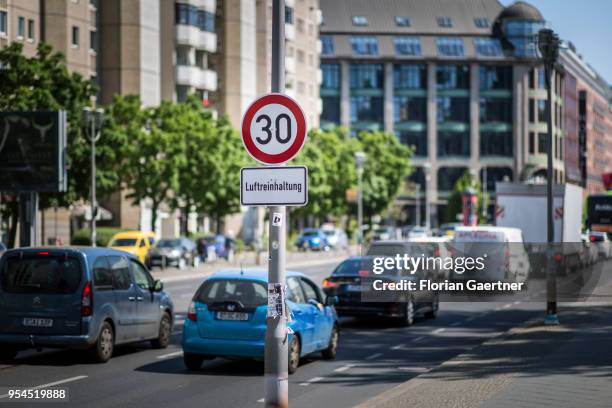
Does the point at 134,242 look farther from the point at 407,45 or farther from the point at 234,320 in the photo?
the point at 407,45

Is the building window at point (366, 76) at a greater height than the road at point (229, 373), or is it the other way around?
the building window at point (366, 76)

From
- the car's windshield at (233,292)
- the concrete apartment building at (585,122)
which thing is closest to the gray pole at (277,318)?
the car's windshield at (233,292)

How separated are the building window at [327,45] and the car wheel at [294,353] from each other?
11251 cm

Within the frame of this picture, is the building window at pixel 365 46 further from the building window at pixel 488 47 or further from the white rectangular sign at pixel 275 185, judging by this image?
the white rectangular sign at pixel 275 185

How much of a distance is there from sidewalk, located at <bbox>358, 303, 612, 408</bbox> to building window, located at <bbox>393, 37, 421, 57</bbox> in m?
108

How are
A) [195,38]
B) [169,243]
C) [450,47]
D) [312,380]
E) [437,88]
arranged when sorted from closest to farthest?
[312,380], [169,243], [195,38], [450,47], [437,88]

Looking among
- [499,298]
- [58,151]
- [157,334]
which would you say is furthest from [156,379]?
[58,151]

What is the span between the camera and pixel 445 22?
5084 inches

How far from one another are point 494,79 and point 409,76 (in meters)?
9.67

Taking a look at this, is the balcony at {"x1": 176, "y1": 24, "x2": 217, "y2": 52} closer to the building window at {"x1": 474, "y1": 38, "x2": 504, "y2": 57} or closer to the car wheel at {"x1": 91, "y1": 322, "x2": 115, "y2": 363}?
the building window at {"x1": 474, "y1": 38, "x2": 504, "y2": 57}

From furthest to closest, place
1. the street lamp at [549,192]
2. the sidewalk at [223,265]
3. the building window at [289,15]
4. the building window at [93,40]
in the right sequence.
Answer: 1. the building window at [289,15]
2. the building window at [93,40]
3. the sidewalk at [223,265]
4. the street lamp at [549,192]

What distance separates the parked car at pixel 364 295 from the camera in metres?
24.9

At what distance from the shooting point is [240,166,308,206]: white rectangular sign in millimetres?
9914

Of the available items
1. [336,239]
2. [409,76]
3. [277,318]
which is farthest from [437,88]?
[277,318]
